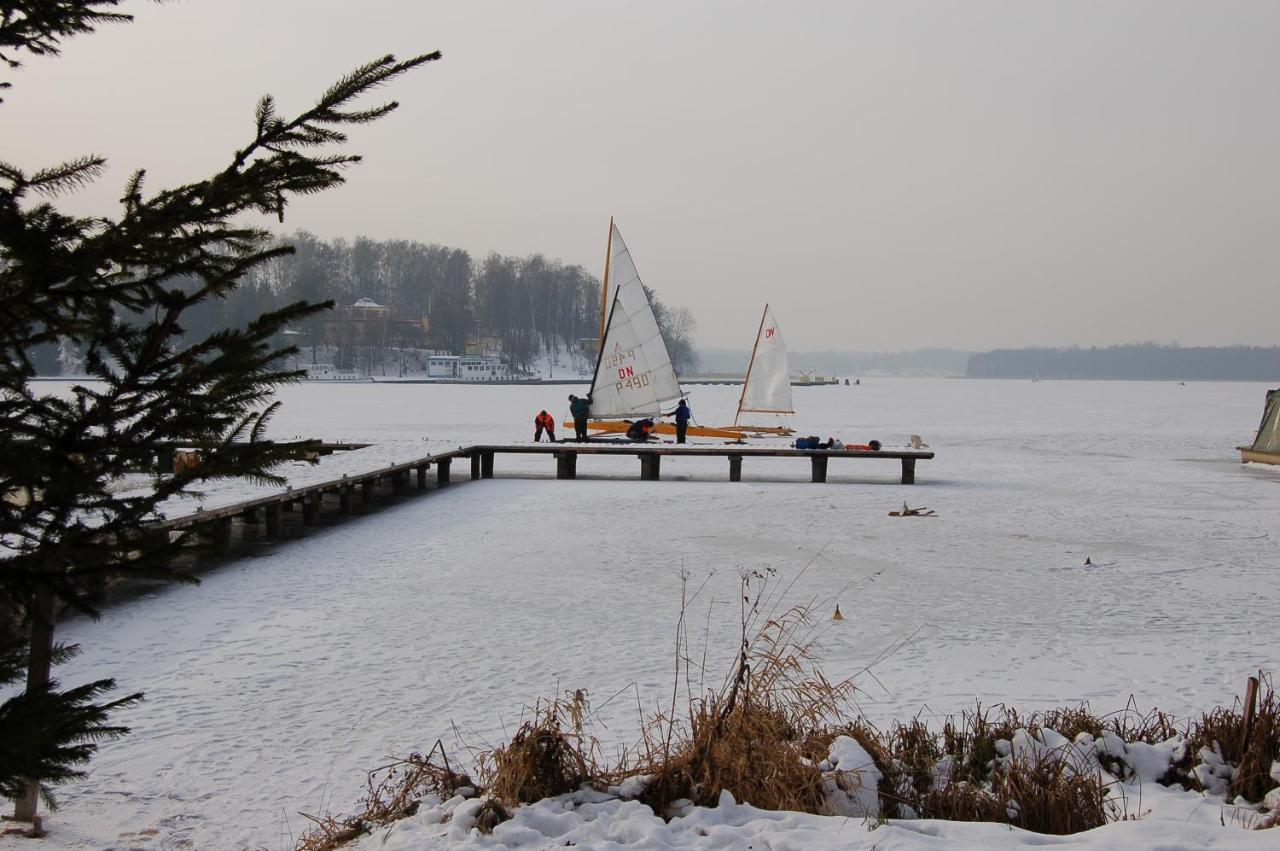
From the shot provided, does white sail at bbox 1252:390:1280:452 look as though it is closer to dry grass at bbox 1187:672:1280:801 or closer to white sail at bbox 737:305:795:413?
white sail at bbox 737:305:795:413

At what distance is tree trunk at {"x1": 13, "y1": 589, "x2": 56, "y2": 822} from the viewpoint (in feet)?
7.56

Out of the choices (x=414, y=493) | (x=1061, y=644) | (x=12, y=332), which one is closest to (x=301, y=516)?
(x=414, y=493)

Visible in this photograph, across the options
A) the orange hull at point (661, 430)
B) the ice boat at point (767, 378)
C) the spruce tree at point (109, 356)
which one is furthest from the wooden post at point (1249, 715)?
the ice boat at point (767, 378)

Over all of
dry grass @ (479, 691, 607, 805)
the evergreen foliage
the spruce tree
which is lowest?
dry grass @ (479, 691, 607, 805)

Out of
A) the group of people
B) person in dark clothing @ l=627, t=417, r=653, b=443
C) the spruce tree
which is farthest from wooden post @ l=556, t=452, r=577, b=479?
the spruce tree

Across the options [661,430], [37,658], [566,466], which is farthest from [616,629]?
[661,430]

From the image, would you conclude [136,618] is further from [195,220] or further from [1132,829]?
[1132,829]

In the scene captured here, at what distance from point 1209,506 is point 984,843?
38.4 feet

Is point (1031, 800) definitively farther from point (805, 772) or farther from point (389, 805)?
point (389, 805)

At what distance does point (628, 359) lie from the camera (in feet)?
69.6

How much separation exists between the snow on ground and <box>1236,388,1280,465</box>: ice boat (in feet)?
16.8

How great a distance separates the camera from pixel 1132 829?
3.18 m

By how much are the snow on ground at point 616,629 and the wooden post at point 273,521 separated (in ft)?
1.22

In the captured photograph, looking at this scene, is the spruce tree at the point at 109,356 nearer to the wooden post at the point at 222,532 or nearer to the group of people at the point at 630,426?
the wooden post at the point at 222,532
